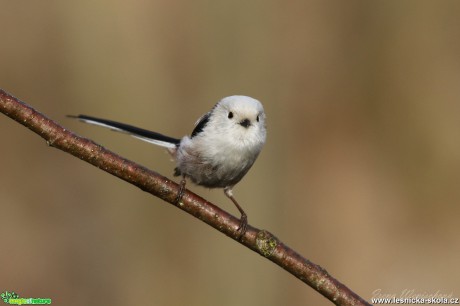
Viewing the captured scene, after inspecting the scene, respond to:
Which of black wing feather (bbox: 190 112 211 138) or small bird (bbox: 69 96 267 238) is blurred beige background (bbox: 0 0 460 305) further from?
small bird (bbox: 69 96 267 238)

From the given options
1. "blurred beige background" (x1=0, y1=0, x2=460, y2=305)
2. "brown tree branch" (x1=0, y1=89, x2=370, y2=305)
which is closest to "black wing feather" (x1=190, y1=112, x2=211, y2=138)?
"brown tree branch" (x1=0, y1=89, x2=370, y2=305)

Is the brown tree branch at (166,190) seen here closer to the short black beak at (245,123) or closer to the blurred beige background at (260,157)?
the short black beak at (245,123)

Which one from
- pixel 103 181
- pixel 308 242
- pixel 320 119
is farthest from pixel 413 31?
pixel 103 181

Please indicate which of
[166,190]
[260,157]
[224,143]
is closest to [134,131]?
[224,143]

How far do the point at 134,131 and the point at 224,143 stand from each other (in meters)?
0.47

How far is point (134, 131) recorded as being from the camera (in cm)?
307

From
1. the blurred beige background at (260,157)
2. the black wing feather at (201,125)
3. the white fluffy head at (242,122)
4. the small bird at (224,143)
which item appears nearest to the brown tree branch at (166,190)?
the small bird at (224,143)

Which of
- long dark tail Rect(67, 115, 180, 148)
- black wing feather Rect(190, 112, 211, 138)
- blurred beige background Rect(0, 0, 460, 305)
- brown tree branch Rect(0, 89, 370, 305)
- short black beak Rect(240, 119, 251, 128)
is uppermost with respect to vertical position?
blurred beige background Rect(0, 0, 460, 305)

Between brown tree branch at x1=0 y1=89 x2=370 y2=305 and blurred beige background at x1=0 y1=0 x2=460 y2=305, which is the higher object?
blurred beige background at x1=0 y1=0 x2=460 y2=305

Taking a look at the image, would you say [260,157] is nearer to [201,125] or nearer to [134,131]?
[201,125]

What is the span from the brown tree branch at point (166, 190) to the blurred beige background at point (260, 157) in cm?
211

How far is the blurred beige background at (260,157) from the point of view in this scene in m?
4.76

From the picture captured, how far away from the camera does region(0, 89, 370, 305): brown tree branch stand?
2.07m

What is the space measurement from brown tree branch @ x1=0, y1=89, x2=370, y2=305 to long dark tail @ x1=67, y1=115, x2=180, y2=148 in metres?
0.58
